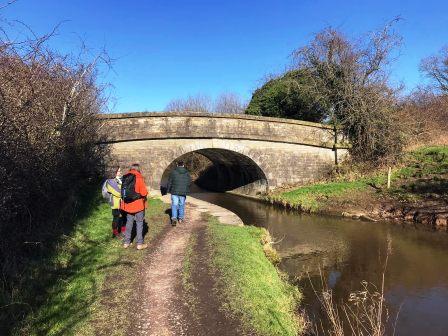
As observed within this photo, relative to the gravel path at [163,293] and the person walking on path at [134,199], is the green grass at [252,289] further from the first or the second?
the person walking on path at [134,199]

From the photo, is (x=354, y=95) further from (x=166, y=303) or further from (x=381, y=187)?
(x=166, y=303)

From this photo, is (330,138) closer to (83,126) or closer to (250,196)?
(250,196)

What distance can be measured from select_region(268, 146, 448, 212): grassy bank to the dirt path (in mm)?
9214

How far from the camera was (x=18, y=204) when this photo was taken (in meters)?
5.66

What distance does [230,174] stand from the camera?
2295 cm

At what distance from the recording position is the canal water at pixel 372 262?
612 cm

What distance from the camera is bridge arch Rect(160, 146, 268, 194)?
1859cm

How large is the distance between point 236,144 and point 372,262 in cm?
Answer: 993

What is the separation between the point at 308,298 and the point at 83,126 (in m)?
6.98

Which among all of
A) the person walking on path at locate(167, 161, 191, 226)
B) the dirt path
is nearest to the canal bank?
the person walking on path at locate(167, 161, 191, 226)

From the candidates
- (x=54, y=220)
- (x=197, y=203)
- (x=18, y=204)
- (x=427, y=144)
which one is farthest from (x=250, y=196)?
(x=18, y=204)

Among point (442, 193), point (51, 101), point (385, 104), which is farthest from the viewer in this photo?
point (385, 104)

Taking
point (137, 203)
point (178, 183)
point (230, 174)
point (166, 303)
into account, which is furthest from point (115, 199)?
point (230, 174)

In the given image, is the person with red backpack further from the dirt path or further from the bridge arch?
the bridge arch
